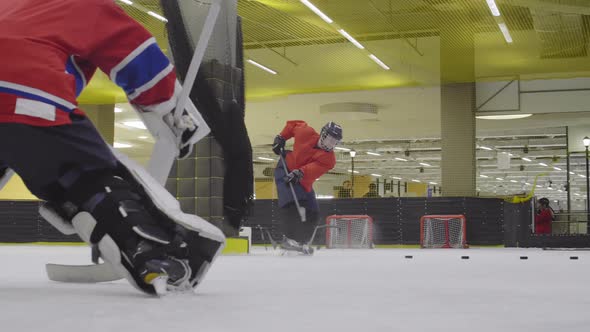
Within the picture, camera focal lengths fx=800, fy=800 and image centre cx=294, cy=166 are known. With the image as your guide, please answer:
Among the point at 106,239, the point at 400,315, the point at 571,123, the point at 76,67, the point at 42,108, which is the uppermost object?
the point at 571,123

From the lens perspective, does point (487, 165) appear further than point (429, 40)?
Yes

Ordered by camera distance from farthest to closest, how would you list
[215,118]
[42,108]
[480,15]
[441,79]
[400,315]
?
[441,79] → [480,15] → [215,118] → [42,108] → [400,315]

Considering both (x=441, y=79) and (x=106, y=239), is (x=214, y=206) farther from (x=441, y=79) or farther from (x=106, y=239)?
(x=441, y=79)

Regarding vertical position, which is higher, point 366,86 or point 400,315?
point 366,86

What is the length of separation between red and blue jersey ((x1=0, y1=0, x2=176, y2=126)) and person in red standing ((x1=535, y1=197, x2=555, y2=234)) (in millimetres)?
13276

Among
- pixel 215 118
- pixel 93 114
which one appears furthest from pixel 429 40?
pixel 215 118

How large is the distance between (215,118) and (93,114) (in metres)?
14.0

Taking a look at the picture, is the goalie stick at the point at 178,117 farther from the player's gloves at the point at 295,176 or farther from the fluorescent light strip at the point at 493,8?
the fluorescent light strip at the point at 493,8

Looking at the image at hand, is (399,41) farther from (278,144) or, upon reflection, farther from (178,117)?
(178,117)

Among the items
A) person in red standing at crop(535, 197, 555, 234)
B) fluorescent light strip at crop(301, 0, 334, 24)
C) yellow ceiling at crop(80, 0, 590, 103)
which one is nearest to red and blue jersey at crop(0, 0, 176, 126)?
yellow ceiling at crop(80, 0, 590, 103)

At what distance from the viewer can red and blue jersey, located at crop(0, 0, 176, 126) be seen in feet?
6.45

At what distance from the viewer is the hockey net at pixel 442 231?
44.3 feet

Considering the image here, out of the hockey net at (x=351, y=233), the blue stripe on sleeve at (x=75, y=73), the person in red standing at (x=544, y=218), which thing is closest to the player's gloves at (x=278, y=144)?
the blue stripe on sleeve at (x=75, y=73)

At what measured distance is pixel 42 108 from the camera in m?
1.96
